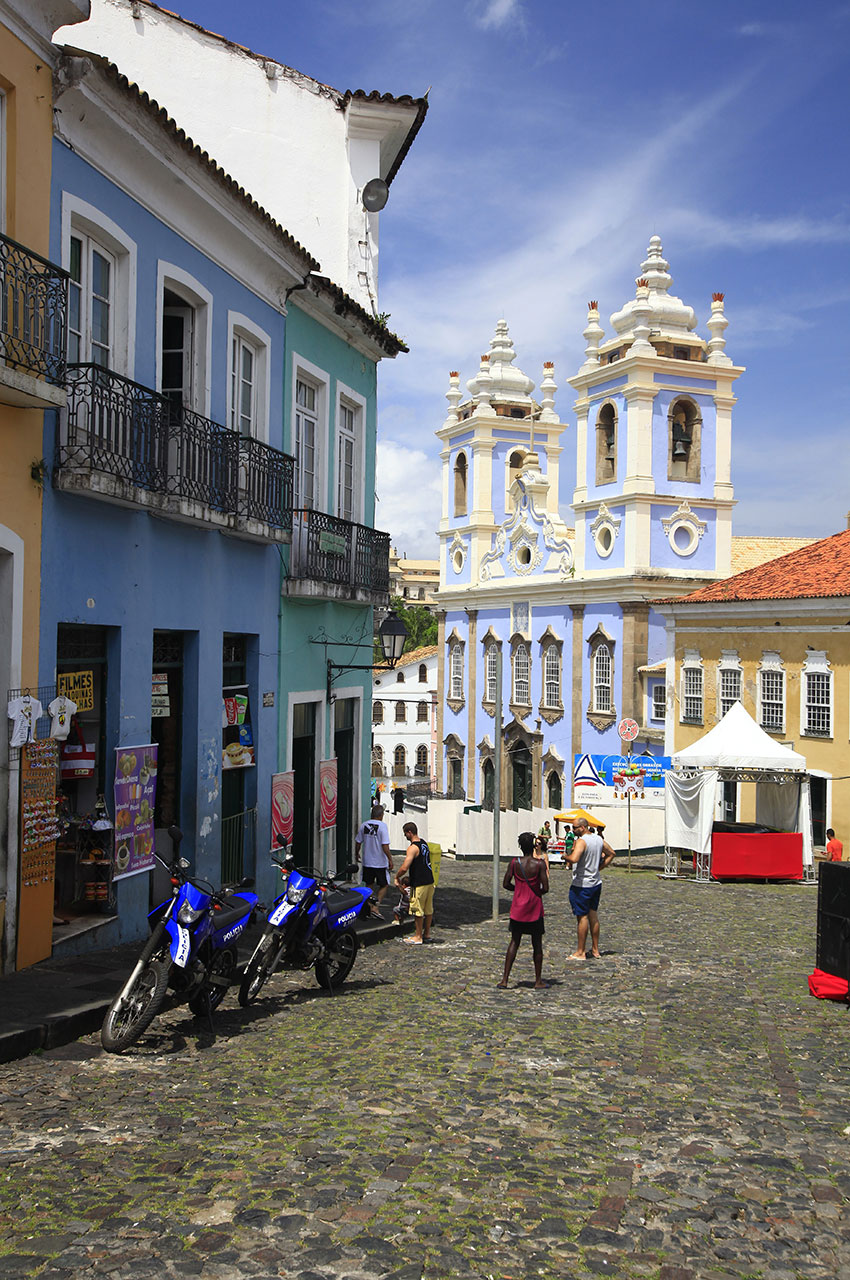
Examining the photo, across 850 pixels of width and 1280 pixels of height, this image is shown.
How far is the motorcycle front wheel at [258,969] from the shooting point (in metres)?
8.10

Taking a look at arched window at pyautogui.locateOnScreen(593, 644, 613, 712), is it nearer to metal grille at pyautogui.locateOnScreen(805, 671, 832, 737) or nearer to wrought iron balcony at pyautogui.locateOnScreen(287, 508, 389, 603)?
metal grille at pyautogui.locateOnScreen(805, 671, 832, 737)

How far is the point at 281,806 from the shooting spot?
1309cm

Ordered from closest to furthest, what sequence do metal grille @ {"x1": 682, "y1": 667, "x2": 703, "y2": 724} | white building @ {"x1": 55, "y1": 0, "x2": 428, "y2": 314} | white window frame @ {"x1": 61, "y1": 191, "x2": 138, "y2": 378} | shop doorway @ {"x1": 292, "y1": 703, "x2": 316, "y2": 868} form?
1. white window frame @ {"x1": 61, "y1": 191, "x2": 138, "y2": 378}
2. white building @ {"x1": 55, "y1": 0, "x2": 428, "y2": 314}
3. shop doorway @ {"x1": 292, "y1": 703, "x2": 316, "y2": 868}
4. metal grille @ {"x1": 682, "y1": 667, "x2": 703, "y2": 724}

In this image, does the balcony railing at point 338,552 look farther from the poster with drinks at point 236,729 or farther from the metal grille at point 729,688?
the metal grille at point 729,688

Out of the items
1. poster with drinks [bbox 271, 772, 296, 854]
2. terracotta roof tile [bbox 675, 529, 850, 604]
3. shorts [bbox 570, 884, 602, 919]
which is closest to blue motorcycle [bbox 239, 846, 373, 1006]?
shorts [bbox 570, 884, 602, 919]

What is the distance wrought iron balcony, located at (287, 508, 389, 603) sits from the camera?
527 inches

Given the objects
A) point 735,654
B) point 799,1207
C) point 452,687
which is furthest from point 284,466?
point 452,687

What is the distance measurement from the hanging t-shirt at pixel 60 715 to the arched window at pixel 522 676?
3757 cm

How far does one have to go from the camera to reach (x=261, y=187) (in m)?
15.1

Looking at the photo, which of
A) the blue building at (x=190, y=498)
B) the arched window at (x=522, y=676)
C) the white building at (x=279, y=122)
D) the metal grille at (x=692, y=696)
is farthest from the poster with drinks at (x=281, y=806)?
the arched window at (x=522, y=676)

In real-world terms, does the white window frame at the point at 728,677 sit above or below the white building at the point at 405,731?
above

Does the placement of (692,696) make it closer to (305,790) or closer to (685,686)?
(685,686)

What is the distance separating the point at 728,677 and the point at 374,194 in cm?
1717

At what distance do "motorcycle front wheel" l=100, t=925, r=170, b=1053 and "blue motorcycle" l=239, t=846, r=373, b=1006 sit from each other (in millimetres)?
1352
